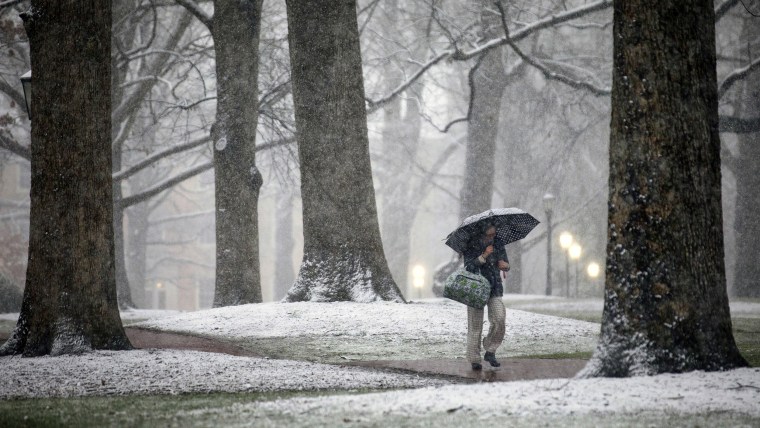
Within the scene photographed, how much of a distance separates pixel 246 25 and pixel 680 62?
11039 millimetres

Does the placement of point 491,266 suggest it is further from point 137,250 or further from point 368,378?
point 137,250

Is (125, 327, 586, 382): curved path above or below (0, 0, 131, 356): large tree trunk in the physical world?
below

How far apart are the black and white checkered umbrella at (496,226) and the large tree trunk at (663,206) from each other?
1.93 metres

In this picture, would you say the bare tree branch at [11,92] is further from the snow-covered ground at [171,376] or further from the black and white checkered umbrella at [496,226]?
the black and white checkered umbrella at [496,226]

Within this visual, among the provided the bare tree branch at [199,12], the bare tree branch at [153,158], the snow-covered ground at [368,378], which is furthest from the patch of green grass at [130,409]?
the bare tree branch at [153,158]

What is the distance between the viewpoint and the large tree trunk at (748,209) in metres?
27.2

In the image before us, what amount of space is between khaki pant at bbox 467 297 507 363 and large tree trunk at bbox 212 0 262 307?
7.80m

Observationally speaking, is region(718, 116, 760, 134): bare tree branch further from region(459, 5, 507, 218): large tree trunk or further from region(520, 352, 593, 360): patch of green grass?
region(520, 352, 593, 360): patch of green grass

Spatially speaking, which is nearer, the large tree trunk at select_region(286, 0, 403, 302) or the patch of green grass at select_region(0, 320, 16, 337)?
the large tree trunk at select_region(286, 0, 403, 302)

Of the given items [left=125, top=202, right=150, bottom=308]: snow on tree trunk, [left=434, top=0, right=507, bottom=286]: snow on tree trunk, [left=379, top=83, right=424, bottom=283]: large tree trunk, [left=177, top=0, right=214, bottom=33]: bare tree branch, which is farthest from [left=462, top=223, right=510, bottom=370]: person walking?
[left=125, top=202, right=150, bottom=308]: snow on tree trunk

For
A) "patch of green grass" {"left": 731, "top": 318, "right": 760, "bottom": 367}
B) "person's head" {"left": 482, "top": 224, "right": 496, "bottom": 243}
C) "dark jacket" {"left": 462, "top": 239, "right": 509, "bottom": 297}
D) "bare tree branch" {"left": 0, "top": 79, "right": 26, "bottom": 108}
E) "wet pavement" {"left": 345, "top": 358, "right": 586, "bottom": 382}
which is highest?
"bare tree branch" {"left": 0, "top": 79, "right": 26, "bottom": 108}

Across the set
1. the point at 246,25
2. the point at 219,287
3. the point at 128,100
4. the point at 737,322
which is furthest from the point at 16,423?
the point at 128,100

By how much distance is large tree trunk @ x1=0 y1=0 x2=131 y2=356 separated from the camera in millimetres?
9805

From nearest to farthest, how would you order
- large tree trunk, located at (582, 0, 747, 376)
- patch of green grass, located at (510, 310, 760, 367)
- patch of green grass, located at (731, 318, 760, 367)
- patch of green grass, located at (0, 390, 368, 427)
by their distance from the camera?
patch of green grass, located at (0, 390, 368, 427), large tree trunk, located at (582, 0, 747, 376), patch of green grass, located at (731, 318, 760, 367), patch of green grass, located at (510, 310, 760, 367)
